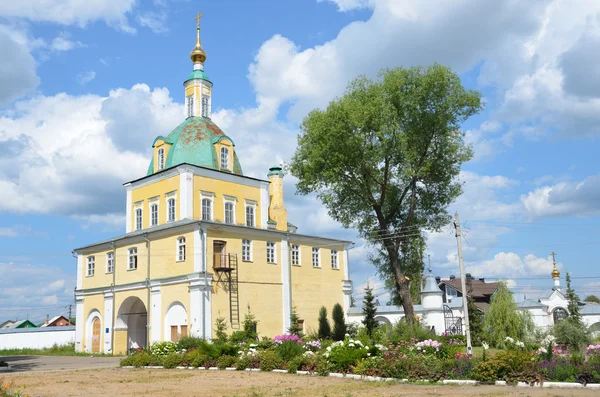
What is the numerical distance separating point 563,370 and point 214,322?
20.6 meters

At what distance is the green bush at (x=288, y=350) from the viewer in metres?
19.0

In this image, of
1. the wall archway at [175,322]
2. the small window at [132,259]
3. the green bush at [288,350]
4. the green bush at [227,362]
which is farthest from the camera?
the small window at [132,259]

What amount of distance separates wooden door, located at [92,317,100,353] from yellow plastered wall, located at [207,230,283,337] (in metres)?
10.0

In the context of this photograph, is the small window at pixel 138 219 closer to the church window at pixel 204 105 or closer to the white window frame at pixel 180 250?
the white window frame at pixel 180 250

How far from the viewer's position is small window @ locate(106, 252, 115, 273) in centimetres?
3628

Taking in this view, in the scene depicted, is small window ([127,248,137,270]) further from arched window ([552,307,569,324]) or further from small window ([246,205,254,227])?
arched window ([552,307,569,324])

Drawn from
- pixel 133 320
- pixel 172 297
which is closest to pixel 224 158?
Result: pixel 172 297

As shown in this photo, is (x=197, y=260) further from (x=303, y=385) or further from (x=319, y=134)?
(x=303, y=385)

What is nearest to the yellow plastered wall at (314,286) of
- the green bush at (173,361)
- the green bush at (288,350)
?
the green bush at (173,361)

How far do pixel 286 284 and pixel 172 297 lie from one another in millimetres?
7234


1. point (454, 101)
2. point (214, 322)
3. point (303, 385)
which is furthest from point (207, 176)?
point (303, 385)

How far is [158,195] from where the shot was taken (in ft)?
119

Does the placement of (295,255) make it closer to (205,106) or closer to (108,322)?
(205,106)

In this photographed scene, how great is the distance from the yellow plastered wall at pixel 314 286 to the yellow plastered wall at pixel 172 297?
7.59 m
